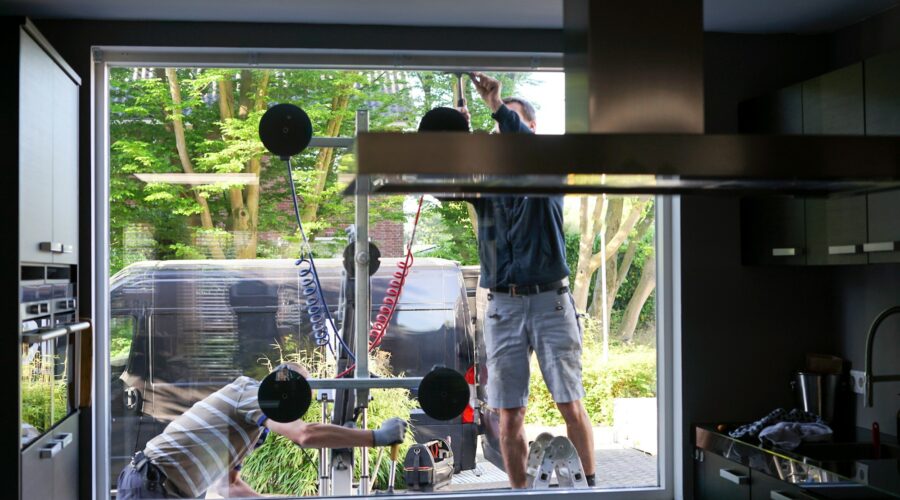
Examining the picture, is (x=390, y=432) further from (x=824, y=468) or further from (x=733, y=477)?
(x=824, y=468)

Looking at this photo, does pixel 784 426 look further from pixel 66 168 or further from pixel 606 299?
pixel 66 168

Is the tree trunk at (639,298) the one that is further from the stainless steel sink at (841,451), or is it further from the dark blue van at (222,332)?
the stainless steel sink at (841,451)

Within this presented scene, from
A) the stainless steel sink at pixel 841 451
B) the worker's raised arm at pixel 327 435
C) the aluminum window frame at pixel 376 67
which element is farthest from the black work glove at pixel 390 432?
the stainless steel sink at pixel 841 451

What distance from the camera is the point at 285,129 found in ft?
13.7

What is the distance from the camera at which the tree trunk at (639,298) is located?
4.43 metres

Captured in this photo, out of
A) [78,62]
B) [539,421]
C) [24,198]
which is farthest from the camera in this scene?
[539,421]

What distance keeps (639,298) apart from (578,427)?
0.66 meters

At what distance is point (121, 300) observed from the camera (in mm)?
4125

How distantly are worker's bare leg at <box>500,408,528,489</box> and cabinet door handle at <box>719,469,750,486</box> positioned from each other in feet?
2.90

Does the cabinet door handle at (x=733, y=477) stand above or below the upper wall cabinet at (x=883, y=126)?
below

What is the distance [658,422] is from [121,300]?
2.48 meters

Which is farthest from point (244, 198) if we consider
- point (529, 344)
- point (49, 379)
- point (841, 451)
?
point (841, 451)

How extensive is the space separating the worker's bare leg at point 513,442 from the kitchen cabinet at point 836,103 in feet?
5.76

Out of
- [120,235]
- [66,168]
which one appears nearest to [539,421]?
[120,235]
